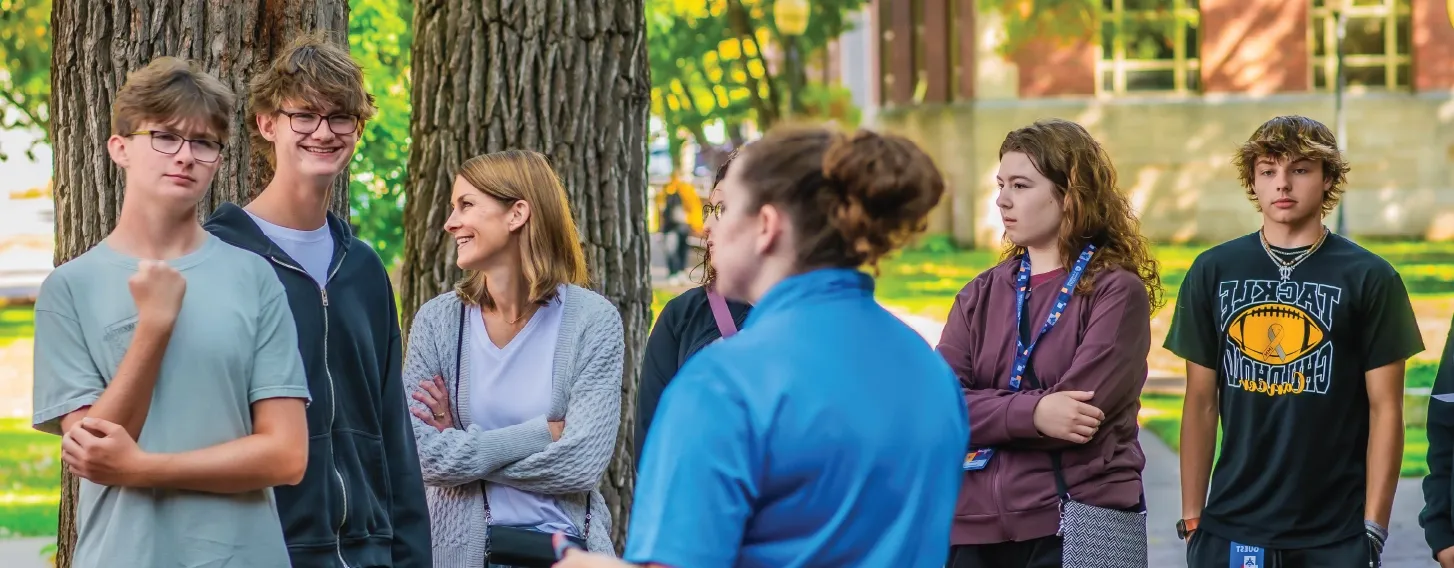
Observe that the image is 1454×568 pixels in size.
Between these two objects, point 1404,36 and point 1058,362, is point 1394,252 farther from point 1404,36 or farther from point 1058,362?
point 1058,362

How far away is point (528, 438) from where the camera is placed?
4102mm

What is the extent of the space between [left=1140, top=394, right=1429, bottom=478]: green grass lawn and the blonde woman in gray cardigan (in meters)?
6.21

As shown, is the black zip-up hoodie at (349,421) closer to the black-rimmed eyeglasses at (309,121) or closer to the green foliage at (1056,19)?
the black-rimmed eyeglasses at (309,121)

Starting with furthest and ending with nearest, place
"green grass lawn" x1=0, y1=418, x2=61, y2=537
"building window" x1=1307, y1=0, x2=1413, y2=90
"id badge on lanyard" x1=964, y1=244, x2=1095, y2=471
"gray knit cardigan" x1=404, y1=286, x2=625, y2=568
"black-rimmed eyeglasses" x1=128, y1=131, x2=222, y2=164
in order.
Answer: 1. "building window" x1=1307, y1=0, x2=1413, y2=90
2. "green grass lawn" x1=0, y1=418, x2=61, y2=537
3. "id badge on lanyard" x1=964, y1=244, x2=1095, y2=471
4. "gray knit cardigan" x1=404, y1=286, x2=625, y2=568
5. "black-rimmed eyeglasses" x1=128, y1=131, x2=222, y2=164

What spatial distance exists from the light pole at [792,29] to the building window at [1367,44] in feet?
40.9

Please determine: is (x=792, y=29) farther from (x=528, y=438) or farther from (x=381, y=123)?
(x=528, y=438)

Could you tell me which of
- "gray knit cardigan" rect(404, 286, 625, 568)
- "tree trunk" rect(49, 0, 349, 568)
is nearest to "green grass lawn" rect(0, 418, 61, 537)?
"tree trunk" rect(49, 0, 349, 568)

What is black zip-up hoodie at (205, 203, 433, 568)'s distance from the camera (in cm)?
351

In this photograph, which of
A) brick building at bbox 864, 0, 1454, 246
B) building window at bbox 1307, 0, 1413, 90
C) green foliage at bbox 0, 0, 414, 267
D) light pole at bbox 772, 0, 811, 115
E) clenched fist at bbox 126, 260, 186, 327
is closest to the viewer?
clenched fist at bbox 126, 260, 186, 327

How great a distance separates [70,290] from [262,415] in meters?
0.41

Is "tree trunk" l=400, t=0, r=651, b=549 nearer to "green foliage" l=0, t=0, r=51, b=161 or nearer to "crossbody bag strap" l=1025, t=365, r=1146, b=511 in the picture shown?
"crossbody bag strap" l=1025, t=365, r=1146, b=511

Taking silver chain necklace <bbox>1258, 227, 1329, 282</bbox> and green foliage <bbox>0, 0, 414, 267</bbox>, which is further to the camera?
green foliage <bbox>0, 0, 414, 267</bbox>

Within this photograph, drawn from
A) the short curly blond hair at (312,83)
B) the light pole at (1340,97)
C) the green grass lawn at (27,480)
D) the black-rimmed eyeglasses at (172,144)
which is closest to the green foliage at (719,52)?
the light pole at (1340,97)

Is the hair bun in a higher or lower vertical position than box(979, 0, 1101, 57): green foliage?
lower
